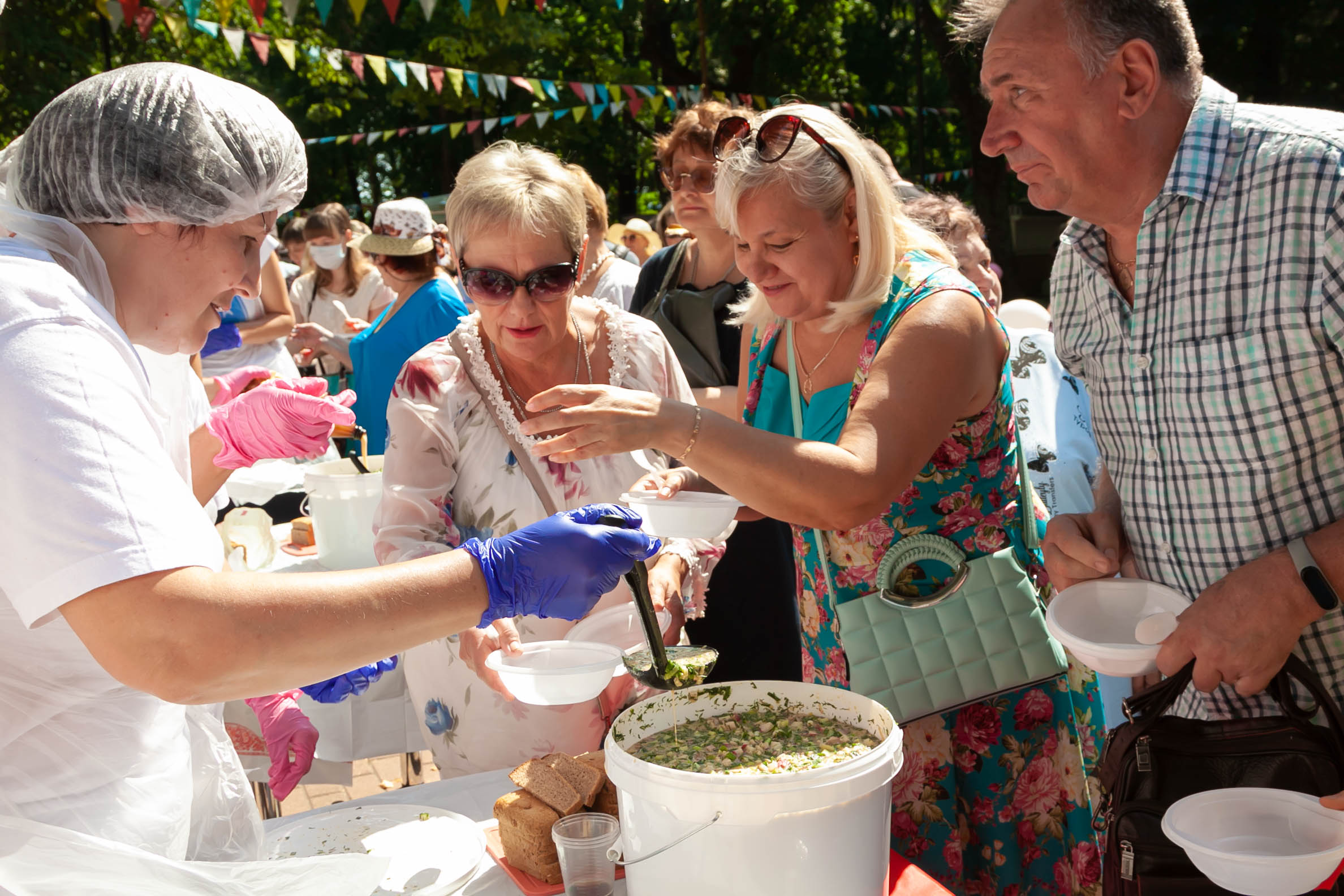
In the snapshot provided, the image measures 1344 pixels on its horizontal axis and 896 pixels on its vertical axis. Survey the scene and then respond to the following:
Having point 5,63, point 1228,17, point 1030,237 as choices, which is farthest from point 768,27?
point 5,63

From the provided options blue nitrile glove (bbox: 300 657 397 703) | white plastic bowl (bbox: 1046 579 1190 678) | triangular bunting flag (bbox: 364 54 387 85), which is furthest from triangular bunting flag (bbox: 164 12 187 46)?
white plastic bowl (bbox: 1046 579 1190 678)

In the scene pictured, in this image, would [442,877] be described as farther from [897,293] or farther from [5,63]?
[5,63]

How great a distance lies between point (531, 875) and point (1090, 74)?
1.47m

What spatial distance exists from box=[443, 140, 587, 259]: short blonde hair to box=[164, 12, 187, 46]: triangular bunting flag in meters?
6.75

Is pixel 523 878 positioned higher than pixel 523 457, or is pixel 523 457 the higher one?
pixel 523 457

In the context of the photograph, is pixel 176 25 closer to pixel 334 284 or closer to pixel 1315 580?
pixel 334 284

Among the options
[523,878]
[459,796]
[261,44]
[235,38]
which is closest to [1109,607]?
[523,878]

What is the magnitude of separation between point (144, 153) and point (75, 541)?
50cm

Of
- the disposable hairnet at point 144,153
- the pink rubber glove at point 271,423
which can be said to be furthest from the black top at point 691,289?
the disposable hairnet at point 144,153

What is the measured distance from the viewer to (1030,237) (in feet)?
67.8

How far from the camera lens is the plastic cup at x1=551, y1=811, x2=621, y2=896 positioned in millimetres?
1415

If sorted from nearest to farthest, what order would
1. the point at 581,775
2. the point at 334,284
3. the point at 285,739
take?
the point at 581,775 < the point at 285,739 < the point at 334,284

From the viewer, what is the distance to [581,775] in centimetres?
162

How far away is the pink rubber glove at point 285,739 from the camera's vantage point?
1896 millimetres
